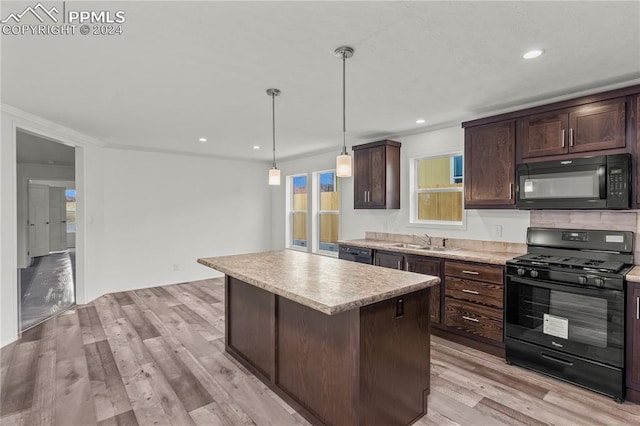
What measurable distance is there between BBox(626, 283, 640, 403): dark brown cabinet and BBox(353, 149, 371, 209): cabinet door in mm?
2873

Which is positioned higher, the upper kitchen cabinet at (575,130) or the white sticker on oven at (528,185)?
the upper kitchen cabinet at (575,130)

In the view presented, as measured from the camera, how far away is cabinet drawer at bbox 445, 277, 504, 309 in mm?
2935

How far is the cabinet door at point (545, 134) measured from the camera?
2.79 m

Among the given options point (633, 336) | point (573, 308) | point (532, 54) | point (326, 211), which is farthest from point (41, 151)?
point (633, 336)

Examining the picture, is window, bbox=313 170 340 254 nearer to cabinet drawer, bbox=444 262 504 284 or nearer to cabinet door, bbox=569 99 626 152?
cabinet drawer, bbox=444 262 504 284

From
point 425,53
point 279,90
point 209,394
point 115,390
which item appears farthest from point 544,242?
point 115,390

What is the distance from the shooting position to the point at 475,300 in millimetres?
3092

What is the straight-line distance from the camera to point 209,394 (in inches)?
94.8

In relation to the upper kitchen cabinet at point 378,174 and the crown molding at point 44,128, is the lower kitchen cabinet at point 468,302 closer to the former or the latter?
the upper kitchen cabinet at point 378,174

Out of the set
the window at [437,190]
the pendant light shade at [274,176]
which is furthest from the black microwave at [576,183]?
the pendant light shade at [274,176]

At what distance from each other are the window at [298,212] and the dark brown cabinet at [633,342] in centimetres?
478

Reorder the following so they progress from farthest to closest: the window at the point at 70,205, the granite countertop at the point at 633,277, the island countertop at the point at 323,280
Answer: the window at the point at 70,205, the granite countertop at the point at 633,277, the island countertop at the point at 323,280

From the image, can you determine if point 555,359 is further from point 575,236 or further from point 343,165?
point 343,165

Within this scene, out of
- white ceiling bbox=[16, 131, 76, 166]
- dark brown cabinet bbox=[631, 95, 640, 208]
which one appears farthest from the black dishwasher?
white ceiling bbox=[16, 131, 76, 166]
